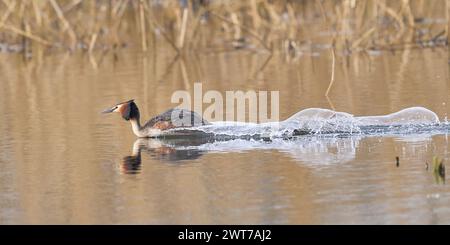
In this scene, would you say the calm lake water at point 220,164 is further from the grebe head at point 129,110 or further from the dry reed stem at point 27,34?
the dry reed stem at point 27,34

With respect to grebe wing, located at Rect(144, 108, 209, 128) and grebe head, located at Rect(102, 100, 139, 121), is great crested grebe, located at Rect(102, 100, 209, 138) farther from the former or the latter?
grebe head, located at Rect(102, 100, 139, 121)

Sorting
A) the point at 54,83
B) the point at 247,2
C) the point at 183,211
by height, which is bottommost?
the point at 183,211

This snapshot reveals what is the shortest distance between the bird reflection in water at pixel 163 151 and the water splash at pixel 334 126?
200 mm

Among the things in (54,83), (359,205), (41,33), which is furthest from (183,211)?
(41,33)

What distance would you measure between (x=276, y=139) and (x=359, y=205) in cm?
296

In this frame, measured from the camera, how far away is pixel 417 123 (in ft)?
34.8

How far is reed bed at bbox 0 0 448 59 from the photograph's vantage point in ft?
62.7

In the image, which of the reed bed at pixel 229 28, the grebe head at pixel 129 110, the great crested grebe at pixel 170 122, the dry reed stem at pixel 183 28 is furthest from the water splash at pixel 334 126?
the dry reed stem at pixel 183 28

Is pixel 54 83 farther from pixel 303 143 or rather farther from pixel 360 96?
pixel 303 143

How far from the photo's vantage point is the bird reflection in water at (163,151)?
9.53 metres

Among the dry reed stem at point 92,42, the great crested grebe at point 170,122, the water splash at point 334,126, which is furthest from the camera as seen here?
the dry reed stem at point 92,42

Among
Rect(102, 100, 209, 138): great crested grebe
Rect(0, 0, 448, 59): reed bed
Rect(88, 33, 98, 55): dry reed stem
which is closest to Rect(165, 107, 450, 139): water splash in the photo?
Rect(102, 100, 209, 138): great crested grebe

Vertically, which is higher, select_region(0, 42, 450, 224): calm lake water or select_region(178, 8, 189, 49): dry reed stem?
select_region(178, 8, 189, 49): dry reed stem

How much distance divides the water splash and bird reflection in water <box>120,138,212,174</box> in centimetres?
20
